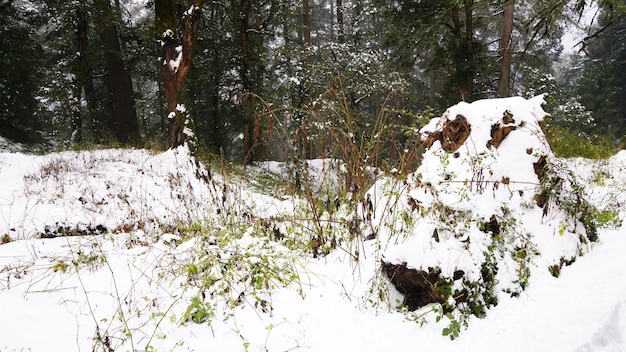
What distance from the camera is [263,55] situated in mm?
10109

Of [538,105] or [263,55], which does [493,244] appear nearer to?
[538,105]

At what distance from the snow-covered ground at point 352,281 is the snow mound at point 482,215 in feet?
0.04

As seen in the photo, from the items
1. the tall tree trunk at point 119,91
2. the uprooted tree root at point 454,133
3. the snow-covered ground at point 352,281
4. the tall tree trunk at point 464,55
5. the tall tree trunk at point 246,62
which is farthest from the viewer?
the tall tree trunk at point 119,91

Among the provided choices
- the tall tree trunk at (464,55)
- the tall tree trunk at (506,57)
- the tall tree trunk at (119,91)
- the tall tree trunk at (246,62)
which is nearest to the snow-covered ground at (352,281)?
the tall tree trunk at (464,55)

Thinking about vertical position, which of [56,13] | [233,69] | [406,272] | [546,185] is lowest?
[406,272]

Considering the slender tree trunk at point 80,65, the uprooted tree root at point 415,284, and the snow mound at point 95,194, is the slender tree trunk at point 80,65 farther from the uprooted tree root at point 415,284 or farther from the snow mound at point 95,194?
the uprooted tree root at point 415,284

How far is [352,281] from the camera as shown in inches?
82.4

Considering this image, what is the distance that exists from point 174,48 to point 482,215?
680 centimetres

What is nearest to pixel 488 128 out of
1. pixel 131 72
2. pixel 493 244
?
pixel 493 244

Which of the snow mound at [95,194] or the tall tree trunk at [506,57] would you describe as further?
the tall tree trunk at [506,57]

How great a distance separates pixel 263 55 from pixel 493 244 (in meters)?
9.61

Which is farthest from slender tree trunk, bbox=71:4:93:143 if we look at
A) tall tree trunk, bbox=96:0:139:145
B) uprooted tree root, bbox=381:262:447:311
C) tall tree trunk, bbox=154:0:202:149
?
uprooted tree root, bbox=381:262:447:311

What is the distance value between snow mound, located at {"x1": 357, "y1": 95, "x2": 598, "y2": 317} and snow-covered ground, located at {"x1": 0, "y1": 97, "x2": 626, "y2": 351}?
0.5 inches

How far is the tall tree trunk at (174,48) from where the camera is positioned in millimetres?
6559
